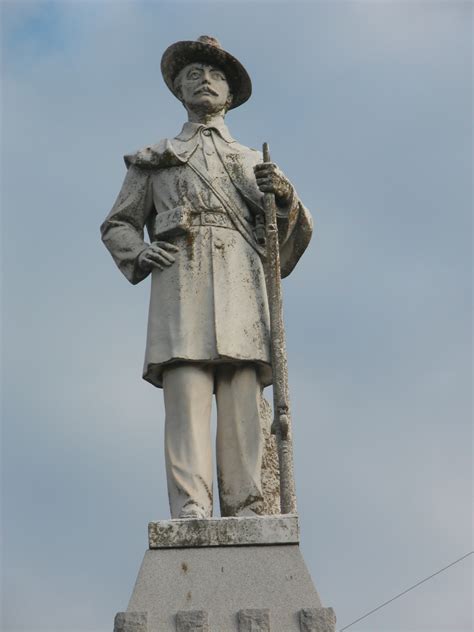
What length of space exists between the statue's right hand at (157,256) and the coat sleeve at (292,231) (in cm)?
97

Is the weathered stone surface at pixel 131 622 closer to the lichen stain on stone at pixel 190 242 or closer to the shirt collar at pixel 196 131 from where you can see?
the lichen stain on stone at pixel 190 242

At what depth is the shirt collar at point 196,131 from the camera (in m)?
10.9

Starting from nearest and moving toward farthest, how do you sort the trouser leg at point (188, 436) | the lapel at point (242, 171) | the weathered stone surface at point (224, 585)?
the weathered stone surface at point (224, 585), the trouser leg at point (188, 436), the lapel at point (242, 171)

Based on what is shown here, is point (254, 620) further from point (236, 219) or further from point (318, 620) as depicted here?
point (236, 219)

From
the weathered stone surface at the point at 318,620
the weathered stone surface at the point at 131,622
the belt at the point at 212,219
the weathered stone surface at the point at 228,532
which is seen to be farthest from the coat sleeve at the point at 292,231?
the weathered stone surface at the point at 131,622

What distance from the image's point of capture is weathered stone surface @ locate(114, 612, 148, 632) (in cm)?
872

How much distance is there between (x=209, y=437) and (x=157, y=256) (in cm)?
149

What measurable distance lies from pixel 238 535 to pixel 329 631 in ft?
3.05

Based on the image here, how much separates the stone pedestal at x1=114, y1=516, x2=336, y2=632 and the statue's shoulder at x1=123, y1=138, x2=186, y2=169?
9.99ft

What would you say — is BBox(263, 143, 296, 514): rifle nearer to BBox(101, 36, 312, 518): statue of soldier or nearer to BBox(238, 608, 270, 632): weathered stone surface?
BBox(101, 36, 312, 518): statue of soldier

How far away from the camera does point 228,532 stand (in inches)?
358

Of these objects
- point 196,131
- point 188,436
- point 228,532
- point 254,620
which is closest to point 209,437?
point 188,436

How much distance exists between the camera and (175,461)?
9.62 metres

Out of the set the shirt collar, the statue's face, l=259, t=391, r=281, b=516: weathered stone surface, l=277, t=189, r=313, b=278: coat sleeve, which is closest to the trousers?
l=259, t=391, r=281, b=516: weathered stone surface
